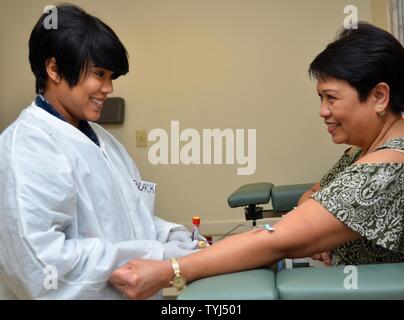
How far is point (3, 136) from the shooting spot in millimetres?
1027

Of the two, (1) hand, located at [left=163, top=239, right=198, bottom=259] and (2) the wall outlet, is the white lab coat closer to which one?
(1) hand, located at [left=163, top=239, right=198, bottom=259]

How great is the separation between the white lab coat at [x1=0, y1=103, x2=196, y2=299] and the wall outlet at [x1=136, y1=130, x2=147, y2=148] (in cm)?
212

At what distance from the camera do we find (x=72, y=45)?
1.09m

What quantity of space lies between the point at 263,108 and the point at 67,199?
2419 millimetres

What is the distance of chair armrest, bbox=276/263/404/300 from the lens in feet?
2.63

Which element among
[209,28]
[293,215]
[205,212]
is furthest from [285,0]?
[293,215]

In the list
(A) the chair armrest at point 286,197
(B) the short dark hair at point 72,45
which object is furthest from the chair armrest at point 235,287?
(A) the chair armrest at point 286,197

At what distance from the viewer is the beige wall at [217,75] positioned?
319cm

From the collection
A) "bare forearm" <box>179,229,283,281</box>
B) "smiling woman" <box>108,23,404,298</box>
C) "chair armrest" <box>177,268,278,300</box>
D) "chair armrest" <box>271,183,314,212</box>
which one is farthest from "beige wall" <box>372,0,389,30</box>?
"chair armrest" <box>177,268,278,300</box>

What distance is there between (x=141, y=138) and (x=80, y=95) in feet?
6.98

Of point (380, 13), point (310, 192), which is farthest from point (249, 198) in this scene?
point (380, 13)

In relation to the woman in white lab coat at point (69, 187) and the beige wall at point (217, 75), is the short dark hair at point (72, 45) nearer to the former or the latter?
the woman in white lab coat at point (69, 187)
